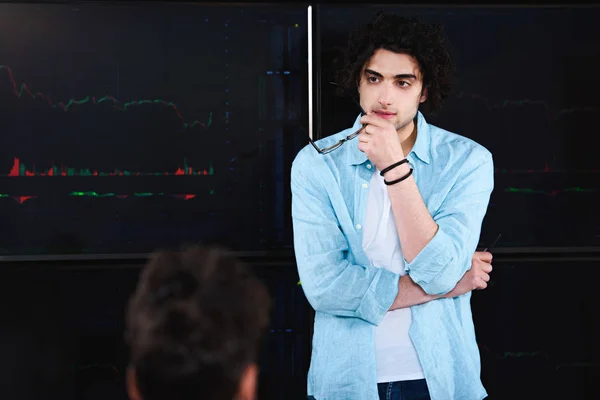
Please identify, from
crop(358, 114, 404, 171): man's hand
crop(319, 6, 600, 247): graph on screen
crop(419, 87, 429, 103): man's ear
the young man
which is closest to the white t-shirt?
the young man

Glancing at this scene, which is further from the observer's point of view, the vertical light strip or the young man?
the vertical light strip

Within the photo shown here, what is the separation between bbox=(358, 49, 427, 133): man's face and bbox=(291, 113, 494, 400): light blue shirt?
10 centimetres

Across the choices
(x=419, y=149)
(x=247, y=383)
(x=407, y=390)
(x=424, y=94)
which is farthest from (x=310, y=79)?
(x=247, y=383)

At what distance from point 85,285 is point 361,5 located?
1.45 m

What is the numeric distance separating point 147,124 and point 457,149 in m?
1.19

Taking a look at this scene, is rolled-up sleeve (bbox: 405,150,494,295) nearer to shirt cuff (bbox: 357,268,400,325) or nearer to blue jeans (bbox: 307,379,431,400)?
shirt cuff (bbox: 357,268,400,325)

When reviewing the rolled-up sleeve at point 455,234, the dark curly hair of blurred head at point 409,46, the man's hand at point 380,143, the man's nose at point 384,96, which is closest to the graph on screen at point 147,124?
the dark curly hair of blurred head at point 409,46

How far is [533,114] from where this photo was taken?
2.81 metres

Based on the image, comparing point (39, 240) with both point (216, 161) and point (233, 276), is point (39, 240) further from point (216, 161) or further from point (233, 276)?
point (233, 276)

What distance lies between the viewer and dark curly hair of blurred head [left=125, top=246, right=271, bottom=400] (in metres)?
0.98

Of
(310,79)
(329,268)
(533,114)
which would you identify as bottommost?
(329,268)

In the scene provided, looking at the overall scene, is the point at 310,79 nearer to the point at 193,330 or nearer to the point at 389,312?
the point at 389,312

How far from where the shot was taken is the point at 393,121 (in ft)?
6.93

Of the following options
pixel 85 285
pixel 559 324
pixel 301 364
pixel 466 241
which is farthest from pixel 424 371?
pixel 85 285
